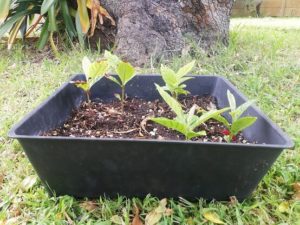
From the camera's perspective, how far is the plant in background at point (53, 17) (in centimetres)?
228

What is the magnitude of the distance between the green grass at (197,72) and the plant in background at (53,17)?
0.15 meters

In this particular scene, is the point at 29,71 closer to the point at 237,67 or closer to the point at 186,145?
the point at 237,67

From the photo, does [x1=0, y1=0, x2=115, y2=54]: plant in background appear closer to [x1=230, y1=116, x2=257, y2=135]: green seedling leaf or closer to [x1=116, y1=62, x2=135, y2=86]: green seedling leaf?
[x1=116, y1=62, x2=135, y2=86]: green seedling leaf

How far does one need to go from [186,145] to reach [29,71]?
1.54m

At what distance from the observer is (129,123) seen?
3.60 feet

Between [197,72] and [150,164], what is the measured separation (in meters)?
1.07

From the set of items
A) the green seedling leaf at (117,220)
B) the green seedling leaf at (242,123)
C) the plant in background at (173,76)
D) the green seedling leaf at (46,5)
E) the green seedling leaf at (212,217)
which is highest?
the green seedling leaf at (46,5)

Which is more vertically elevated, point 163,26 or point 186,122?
point 163,26

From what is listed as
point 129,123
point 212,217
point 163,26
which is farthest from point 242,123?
point 163,26

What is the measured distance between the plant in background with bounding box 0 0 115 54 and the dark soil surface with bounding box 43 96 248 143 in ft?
3.80

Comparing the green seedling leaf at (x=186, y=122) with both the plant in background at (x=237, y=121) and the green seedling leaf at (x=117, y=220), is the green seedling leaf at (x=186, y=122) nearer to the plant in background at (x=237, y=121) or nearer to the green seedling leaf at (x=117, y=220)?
the plant in background at (x=237, y=121)

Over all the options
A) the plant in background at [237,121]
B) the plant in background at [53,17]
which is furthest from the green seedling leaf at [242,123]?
the plant in background at [53,17]

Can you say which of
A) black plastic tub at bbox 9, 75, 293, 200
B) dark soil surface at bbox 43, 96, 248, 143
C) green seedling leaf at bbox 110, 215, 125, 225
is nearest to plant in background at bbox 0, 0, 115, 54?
dark soil surface at bbox 43, 96, 248, 143

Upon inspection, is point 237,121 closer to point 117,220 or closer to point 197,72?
point 117,220
